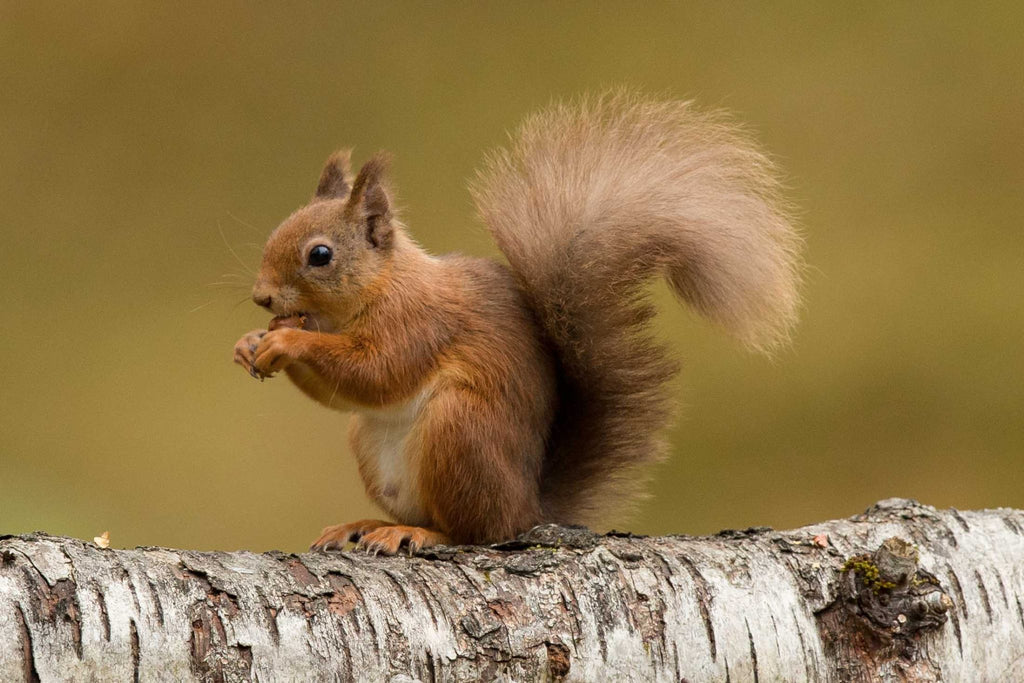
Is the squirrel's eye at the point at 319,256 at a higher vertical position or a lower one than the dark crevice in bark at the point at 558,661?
higher

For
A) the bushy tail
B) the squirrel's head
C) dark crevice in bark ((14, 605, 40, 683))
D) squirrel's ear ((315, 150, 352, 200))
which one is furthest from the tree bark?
squirrel's ear ((315, 150, 352, 200))

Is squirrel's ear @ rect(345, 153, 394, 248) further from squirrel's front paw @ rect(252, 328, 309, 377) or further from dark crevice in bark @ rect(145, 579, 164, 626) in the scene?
dark crevice in bark @ rect(145, 579, 164, 626)

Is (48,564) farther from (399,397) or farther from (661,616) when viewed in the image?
(661,616)

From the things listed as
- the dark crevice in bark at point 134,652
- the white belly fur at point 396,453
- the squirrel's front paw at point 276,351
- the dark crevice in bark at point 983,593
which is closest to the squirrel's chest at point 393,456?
the white belly fur at point 396,453

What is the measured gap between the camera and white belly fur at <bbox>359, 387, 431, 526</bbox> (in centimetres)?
139

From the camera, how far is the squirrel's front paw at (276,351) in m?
1.36

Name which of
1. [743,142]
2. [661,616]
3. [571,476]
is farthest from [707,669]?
[743,142]

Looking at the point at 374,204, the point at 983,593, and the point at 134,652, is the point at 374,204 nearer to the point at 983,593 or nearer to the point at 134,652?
the point at 134,652

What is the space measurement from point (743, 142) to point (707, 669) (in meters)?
0.73

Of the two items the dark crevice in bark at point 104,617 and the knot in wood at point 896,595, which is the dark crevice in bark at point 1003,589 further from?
the dark crevice in bark at point 104,617

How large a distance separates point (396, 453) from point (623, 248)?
15.6 inches

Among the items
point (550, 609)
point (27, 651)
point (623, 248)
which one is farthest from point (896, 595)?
point (27, 651)

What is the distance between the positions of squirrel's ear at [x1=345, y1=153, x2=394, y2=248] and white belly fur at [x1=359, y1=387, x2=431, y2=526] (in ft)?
0.76

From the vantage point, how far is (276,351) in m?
1.36
